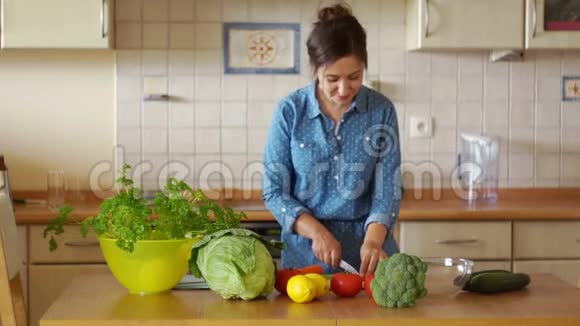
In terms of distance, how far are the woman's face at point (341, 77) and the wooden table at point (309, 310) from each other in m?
0.60

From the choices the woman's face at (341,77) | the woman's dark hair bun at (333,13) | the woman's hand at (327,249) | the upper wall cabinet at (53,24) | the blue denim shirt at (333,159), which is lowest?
the woman's hand at (327,249)

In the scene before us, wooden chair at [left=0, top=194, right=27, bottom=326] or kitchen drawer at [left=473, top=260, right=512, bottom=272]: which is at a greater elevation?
wooden chair at [left=0, top=194, right=27, bottom=326]

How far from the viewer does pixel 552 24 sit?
149 inches

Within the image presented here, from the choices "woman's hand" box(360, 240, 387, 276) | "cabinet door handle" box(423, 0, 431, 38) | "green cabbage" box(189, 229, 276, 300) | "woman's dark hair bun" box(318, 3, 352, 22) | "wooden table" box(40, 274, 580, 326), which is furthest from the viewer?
"cabinet door handle" box(423, 0, 431, 38)

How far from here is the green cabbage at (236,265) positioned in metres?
2.03

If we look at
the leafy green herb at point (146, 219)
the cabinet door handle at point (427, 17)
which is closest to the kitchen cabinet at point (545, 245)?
the cabinet door handle at point (427, 17)

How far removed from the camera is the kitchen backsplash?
12.9 feet

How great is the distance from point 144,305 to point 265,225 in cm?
148

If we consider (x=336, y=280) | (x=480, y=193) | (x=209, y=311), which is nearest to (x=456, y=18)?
(x=480, y=193)

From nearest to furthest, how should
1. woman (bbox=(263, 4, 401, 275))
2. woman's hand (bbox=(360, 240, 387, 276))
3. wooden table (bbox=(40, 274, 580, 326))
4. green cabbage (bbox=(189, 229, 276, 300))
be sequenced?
wooden table (bbox=(40, 274, 580, 326)) < green cabbage (bbox=(189, 229, 276, 300)) < woman's hand (bbox=(360, 240, 387, 276)) < woman (bbox=(263, 4, 401, 275))

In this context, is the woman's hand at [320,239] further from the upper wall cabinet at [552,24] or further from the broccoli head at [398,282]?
the upper wall cabinet at [552,24]

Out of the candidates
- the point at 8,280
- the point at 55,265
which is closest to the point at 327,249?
the point at 8,280

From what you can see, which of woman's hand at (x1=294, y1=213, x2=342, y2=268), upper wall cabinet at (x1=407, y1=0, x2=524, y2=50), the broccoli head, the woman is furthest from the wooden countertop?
the broccoli head

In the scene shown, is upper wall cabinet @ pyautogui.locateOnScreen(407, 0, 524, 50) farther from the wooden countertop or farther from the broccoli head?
the broccoli head
